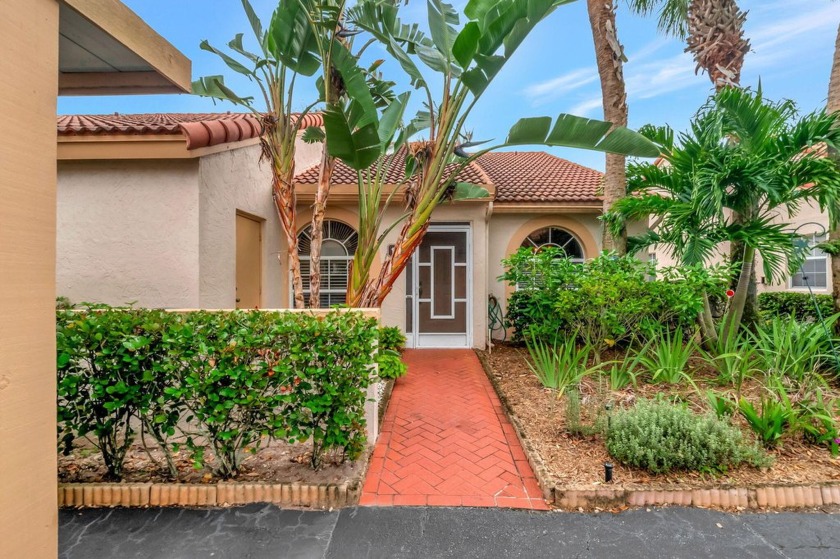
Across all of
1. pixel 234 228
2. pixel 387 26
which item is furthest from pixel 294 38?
pixel 234 228

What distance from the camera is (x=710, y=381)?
5820 millimetres

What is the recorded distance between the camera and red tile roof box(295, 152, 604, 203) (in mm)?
9594

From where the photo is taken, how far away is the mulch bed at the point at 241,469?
362 centimetres

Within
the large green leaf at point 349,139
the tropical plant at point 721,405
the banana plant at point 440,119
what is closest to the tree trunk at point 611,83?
the banana plant at point 440,119

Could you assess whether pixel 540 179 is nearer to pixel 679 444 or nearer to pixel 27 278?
pixel 679 444

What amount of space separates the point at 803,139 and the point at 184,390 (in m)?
8.94

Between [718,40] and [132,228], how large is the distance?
11999 mm

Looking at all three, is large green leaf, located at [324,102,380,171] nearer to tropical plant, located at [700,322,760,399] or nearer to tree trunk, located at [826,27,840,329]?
tropical plant, located at [700,322,760,399]

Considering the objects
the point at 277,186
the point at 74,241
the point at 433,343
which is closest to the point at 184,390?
the point at 277,186

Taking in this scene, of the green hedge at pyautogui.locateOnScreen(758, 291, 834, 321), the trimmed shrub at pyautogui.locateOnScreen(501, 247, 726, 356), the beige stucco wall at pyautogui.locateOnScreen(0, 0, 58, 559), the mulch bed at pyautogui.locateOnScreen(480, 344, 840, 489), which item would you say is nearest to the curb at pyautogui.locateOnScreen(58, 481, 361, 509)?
the beige stucco wall at pyautogui.locateOnScreen(0, 0, 58, 559)

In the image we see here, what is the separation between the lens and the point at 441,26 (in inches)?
208

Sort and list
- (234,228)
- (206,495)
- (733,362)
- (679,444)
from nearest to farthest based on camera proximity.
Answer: (206,495)
(679,444)
(733,362)
(234,228)

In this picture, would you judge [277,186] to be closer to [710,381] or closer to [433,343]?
[433,343]

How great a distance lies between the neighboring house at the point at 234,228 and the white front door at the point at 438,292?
0.08ft
